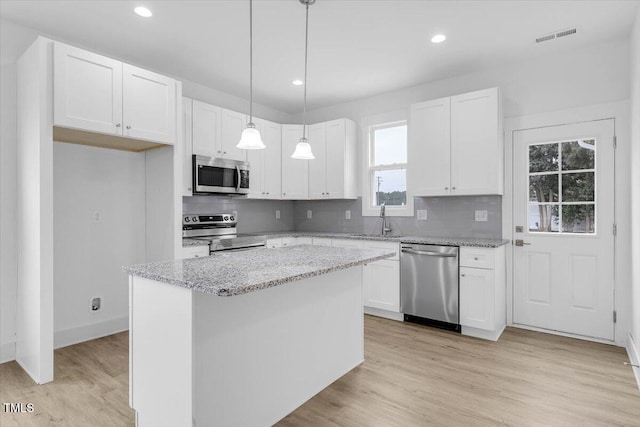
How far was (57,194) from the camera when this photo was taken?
312 cm

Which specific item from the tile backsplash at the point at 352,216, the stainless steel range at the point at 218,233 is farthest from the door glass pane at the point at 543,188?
the stainless steel range at the point at 218,233

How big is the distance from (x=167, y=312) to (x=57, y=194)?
226 cm

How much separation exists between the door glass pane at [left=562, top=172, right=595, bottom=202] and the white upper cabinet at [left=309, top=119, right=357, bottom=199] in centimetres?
237

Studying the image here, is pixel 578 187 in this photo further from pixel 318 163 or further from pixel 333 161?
pixel 318 163

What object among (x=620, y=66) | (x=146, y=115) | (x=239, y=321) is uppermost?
(x=620, y=66)

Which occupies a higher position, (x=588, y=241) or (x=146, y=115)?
(x=146, y=115)

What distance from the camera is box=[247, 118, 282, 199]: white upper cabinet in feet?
14.7

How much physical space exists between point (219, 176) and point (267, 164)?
35.0 inches

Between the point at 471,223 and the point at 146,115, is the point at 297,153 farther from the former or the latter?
the point at 471,223

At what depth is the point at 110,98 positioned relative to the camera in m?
2.82

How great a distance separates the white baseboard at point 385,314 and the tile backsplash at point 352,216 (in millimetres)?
1000

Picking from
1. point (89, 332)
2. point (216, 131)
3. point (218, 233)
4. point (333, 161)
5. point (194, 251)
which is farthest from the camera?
point (333, 161)

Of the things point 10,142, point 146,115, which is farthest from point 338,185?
point 10,142

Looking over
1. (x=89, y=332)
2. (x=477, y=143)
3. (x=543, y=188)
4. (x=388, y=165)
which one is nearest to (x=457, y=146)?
(x=477, y=143)
